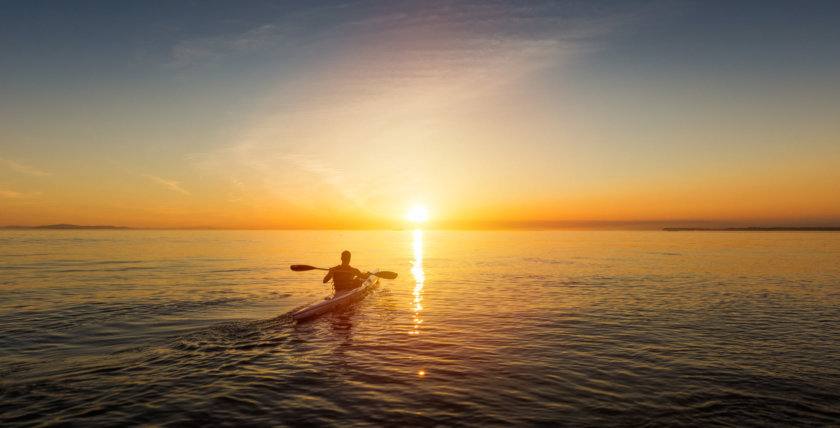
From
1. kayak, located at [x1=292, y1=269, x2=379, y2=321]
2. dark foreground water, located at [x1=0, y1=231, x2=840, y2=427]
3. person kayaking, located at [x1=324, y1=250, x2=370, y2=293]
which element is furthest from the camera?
person kayaking, located at [x1=324, y1=250, x2=370, y2=293]

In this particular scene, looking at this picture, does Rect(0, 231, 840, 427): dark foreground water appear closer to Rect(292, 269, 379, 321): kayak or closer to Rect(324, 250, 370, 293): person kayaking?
Rect(292, 269, 379, 321): kayak

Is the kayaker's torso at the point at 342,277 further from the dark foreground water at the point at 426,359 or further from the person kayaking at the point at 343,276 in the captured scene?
the dark foreground water at the point at 426,359

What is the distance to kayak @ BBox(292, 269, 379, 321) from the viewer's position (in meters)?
20.4

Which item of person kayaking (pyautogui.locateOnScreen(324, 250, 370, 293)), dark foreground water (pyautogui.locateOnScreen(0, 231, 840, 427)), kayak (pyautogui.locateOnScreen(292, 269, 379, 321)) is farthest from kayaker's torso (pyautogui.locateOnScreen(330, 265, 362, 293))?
dark foreground water (pyautogui.locateOnScreen(0, 231, 840, 427))

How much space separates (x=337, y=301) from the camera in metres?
23.6

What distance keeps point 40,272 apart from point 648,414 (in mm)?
48660

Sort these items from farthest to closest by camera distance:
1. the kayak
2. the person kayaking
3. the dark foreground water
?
the person kayaking
the kayak
the dark foreground water

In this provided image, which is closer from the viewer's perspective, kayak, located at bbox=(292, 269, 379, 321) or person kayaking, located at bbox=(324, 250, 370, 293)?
kayak, located at bbox=(292, 269, 379, 321)

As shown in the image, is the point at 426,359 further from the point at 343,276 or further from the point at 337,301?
the point at 343,276

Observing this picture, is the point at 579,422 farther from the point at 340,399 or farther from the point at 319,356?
the point at 319,356

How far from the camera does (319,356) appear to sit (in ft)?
47.5

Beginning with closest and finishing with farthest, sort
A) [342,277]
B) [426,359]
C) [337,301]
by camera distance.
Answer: [426,359]
[337,301]
[342,277]

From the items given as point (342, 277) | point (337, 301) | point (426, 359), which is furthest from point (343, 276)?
point (426, 359)

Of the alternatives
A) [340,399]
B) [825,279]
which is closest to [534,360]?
[340,399]
